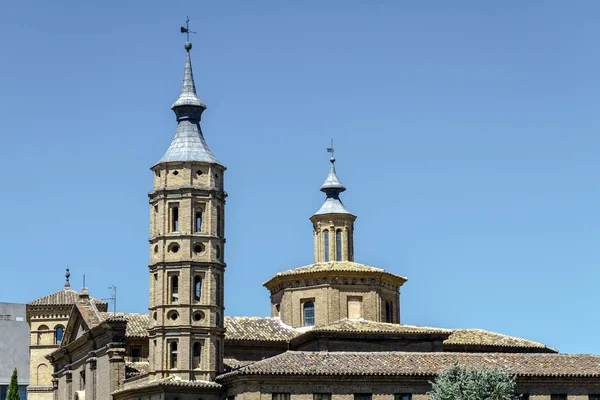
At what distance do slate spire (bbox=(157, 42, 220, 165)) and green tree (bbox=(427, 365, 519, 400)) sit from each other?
1629cm

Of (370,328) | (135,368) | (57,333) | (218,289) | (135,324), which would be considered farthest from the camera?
(57,333)

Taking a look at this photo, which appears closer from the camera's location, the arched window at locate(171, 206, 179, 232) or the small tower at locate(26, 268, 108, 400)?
the arched window at locate(171, 206, 179, 232)

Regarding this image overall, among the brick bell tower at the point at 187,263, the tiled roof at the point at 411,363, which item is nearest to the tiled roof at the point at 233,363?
the brick bell tower at the point at 187,263

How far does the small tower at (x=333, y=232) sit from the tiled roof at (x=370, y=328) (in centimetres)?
593

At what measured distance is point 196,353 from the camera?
2400 inches

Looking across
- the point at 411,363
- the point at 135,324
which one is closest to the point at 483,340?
the point at 411,363

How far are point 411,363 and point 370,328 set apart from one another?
5.50 meters

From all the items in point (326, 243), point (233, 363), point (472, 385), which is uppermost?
point (326, 243)

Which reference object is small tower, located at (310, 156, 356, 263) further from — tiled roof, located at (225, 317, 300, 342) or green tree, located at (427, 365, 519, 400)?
green tree, located at (427, 365, 519, 400)

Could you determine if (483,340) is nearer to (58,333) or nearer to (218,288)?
(218,288)

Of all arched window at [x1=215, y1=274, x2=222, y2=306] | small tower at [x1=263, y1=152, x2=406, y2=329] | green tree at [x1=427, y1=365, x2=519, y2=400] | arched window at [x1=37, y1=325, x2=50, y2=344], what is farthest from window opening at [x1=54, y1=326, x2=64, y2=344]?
green tree at [x1=427, y1=365, x2=519, y2=400]

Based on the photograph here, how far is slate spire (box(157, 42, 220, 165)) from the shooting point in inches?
2482

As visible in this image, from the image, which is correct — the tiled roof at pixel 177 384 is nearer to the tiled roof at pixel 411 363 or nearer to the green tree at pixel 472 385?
the tiled roof at pixel 411 363

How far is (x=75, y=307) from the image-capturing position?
7281cm
